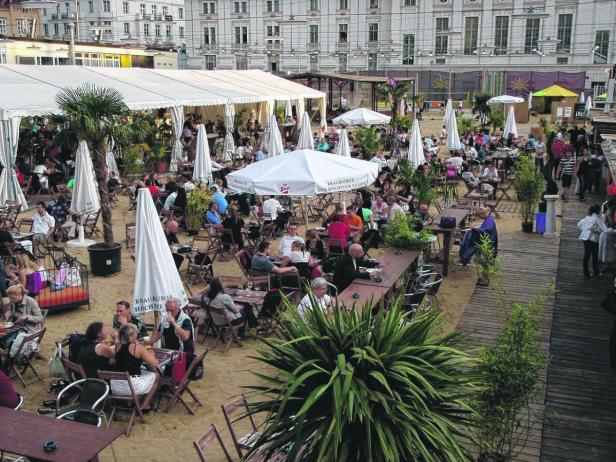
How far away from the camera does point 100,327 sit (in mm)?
7152

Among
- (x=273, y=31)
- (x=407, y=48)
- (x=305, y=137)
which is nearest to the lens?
(x=305, y=137)

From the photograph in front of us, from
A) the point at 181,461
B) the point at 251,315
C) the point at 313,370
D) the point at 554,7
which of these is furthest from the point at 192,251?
the point at 554,7

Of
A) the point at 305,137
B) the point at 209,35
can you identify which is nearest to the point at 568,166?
the point at 305,137

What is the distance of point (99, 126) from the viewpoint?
1225 cm

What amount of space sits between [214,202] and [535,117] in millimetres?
44619

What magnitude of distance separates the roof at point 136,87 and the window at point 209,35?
48.9 metres

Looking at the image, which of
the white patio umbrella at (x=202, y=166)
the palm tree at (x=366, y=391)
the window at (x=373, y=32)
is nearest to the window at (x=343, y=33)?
the window at (x=373, y=32)

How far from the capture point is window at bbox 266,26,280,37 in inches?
2884

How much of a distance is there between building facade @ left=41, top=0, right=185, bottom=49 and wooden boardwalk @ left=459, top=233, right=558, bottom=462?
7438cm

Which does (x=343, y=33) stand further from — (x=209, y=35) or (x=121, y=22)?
(x=121, y=22)

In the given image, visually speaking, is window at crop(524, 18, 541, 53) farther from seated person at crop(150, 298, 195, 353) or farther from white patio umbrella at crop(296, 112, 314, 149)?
seated person at crop(150, 298, 195, 353)

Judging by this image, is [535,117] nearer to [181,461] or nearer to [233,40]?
[233,40]

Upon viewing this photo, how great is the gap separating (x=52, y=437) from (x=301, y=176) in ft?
22.0

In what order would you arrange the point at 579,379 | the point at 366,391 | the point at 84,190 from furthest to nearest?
the point at 84,190, the point at 579,379, the point at 366,391
